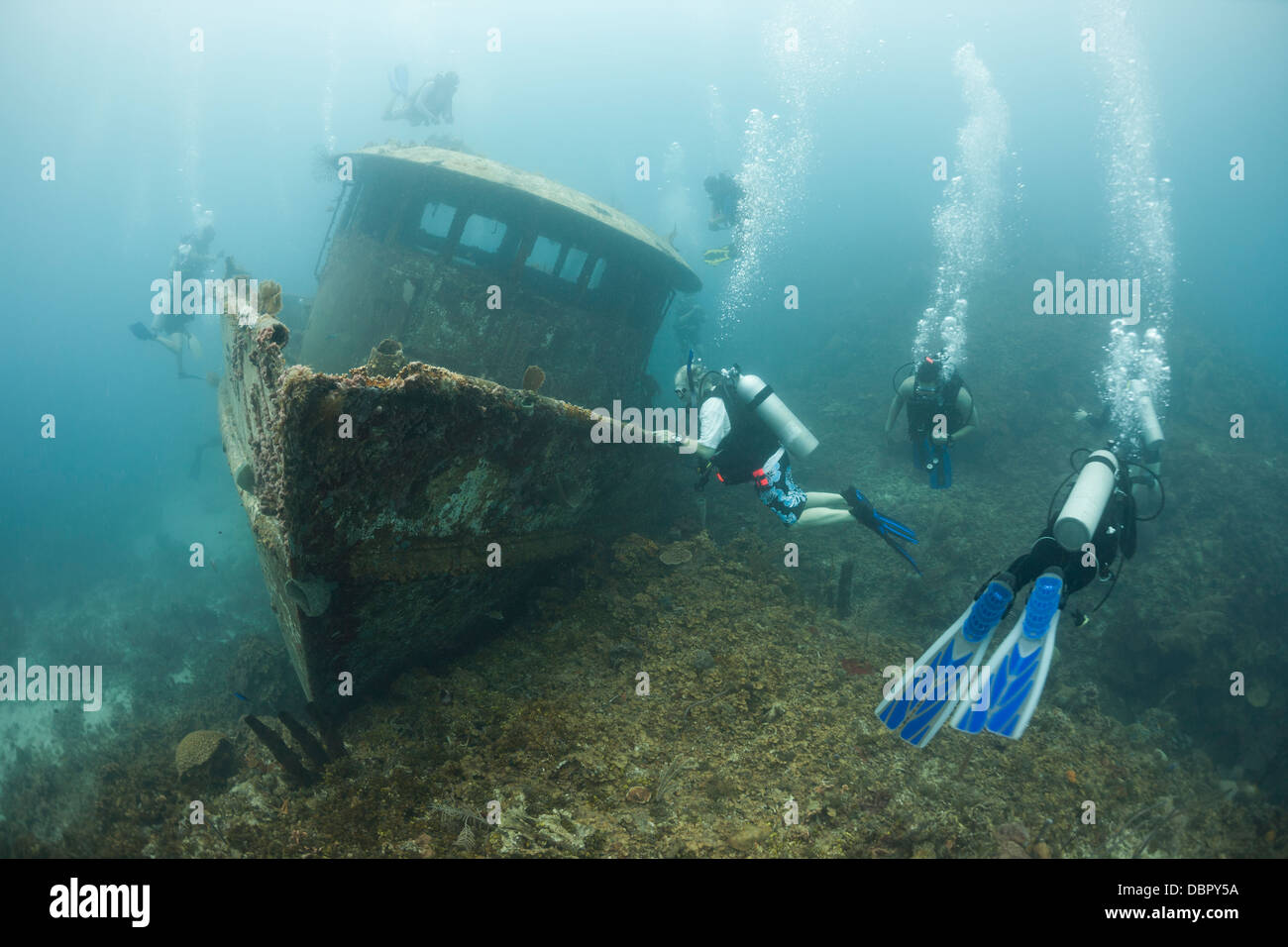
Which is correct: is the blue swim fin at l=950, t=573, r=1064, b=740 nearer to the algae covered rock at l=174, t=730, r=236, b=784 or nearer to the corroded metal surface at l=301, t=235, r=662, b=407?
the algae covered rock at l=174, t=730, r=236, b=784

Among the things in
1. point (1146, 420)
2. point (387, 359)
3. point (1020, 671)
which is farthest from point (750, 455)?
point (1146, 420)

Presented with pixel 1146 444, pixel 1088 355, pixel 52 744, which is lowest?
pixel 52 744

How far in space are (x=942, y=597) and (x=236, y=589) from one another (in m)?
19.5

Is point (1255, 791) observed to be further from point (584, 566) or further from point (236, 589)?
point (236, 589)

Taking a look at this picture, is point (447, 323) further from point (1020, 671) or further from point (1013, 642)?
point (1020, 671)

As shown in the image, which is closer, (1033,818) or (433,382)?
(433,382)

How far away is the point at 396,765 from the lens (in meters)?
3.88

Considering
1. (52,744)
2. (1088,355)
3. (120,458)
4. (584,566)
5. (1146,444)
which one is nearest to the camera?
(584,566)

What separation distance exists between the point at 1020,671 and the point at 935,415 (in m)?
3.95

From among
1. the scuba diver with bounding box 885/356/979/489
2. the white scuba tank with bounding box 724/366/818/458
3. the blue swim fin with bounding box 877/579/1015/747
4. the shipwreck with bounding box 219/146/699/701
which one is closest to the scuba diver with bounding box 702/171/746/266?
the shipwreck with bounding box 219/146/699/701

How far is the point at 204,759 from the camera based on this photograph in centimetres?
451

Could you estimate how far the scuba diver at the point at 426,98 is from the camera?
11.7m
